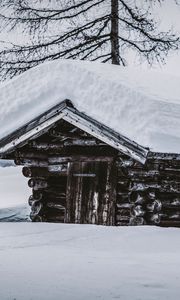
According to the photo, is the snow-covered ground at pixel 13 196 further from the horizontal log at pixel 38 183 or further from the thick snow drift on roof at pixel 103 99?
the thick snow drift on roof at pixel 103 99

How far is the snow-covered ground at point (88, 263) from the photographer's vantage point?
374 cm

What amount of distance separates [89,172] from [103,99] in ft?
5.24

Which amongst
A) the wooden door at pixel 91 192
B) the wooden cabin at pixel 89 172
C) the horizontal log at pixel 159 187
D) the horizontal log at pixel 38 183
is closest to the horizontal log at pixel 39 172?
the wooden cabin at pixel 89 172

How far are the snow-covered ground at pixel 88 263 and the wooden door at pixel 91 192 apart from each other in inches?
62.5

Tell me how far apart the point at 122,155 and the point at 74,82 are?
7.85 feet

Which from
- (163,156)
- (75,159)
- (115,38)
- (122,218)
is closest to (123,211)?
(122,218)

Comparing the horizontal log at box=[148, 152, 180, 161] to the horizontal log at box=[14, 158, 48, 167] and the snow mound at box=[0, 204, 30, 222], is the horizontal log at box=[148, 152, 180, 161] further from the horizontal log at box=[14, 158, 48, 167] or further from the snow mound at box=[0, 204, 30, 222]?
the snow mound at box=[0, 204, 30, 222]

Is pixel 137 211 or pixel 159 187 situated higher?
pixel 159 187

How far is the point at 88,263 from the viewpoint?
5117 millimetres

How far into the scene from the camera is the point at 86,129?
9.73 metres

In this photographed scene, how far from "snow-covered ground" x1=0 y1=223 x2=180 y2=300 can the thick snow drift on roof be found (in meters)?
2.17

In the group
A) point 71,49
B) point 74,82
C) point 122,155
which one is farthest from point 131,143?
point 71,49

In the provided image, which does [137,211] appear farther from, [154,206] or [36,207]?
[36,207]

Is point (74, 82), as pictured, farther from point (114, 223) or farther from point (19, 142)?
point (114, 223)
